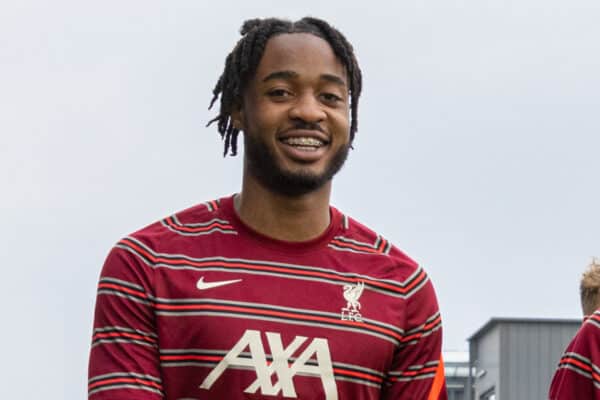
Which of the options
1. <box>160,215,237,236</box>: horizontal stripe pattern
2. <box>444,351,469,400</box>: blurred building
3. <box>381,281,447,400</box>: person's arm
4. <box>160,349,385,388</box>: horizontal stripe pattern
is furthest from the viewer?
<box>444,351,469,400</box>: blurred building

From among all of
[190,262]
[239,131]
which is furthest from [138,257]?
[239,131]

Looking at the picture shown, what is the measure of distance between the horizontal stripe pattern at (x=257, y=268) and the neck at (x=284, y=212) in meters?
0.14

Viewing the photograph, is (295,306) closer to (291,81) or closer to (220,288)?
(220,288)

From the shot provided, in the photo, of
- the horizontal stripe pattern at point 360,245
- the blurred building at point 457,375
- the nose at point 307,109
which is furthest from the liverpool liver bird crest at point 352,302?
the blurred building at point 457,375

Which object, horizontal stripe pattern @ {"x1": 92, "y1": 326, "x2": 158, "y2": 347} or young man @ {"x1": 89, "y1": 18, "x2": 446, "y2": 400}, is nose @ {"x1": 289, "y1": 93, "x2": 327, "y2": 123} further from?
horizontal stripe pattern @ {"x1": 92, "y1": 326, "x2": 158, "y2": 347}

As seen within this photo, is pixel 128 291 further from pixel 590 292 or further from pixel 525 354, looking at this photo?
pixel 525 354

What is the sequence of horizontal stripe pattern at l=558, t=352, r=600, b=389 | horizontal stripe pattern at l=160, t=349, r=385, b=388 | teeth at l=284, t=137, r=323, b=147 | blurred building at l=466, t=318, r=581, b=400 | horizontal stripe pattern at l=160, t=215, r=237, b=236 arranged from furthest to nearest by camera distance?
blurred building at l=466, t=318, r=581, b=400, horizontal stripe pattern at l=558, t=352, r=600, b=389, horizontal stripe pattern at l=160, t=215, r=237, b=236, teeth at l=284, t=137, r=323, b=147, horizontal stripe pattern at l=160, t=349, r=385, b=388

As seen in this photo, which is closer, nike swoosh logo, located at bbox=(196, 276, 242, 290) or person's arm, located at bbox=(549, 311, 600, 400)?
nike swoosh logo, located at bbox=(196, 276, 242, 290)

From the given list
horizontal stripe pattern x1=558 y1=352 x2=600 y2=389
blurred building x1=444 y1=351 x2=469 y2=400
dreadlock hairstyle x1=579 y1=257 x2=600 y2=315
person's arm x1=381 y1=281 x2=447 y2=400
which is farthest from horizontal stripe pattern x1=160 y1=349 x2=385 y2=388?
blurred building x1=444 y1=351 x2=469 y2=400

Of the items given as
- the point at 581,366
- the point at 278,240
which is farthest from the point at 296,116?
the point at 581,366

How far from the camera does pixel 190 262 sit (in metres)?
7.25

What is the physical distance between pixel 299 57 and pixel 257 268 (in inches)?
33.2

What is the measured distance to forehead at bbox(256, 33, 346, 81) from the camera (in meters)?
7.21

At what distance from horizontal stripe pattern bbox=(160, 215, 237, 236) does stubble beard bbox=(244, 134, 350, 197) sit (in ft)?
0.84
